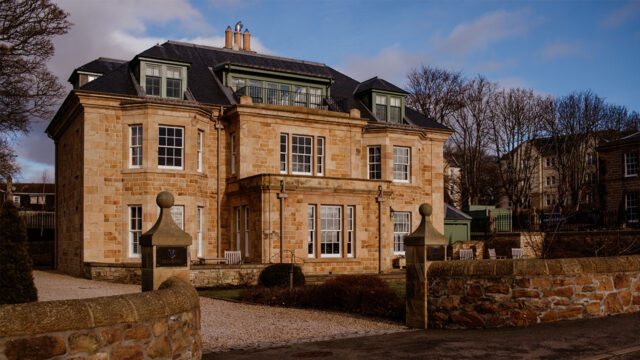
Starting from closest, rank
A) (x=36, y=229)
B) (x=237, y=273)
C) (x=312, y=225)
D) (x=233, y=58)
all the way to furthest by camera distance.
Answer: (x=237, y=273) < (x=312, y=225) < (x=233, y=58) < (x=36, y=229)

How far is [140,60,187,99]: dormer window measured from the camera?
25703mm

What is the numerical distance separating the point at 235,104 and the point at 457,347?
63.1 feet

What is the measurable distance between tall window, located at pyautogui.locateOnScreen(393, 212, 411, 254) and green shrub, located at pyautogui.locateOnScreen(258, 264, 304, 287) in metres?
10.3

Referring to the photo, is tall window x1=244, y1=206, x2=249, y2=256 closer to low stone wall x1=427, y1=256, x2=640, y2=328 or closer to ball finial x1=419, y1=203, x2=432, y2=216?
ball finial x1=419, y1=203, x2=432, y2=216

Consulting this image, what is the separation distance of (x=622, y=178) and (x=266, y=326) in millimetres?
37674

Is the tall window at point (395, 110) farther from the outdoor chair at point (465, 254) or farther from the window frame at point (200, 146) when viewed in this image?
the window frame at point (200, 146)

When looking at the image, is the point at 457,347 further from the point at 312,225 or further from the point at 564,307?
the point at 312,225

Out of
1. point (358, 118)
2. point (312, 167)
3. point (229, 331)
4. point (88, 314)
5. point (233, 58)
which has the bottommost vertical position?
point (229, 331)

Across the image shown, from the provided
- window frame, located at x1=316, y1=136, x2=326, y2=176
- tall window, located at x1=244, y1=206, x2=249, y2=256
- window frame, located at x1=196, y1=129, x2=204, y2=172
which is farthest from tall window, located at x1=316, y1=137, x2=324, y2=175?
window frame, located at x1=196, y1=129, x2=204, y2=172

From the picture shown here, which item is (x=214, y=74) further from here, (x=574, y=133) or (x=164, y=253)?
(x=574, y=133)

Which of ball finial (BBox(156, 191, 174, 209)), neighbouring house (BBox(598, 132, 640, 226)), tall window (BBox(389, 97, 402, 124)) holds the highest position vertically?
tall window (BBox(389, 97, 402, 124))

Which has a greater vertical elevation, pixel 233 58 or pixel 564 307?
pixel 233 58

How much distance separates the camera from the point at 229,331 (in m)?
11.8

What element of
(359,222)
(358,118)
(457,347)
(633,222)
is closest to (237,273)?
(359,222)
